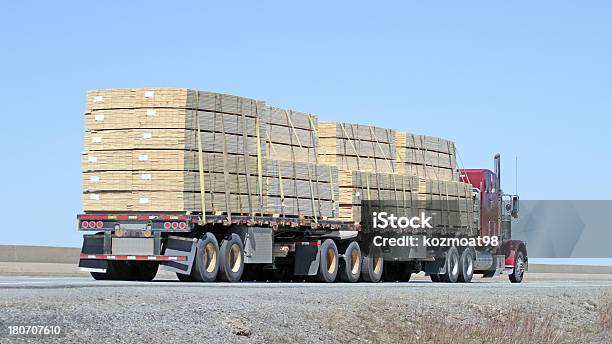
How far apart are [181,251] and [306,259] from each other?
217 inches

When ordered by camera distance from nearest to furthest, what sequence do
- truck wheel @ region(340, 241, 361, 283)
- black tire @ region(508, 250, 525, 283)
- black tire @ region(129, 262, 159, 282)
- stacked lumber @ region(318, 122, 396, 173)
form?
black tire @ region(129, 262, 159, 282)
truck wheel @ region(340, 241, 361, 283)
stacked lumber @ region(318, 122, 396, 173)
black tire @ region(508, 250, 525, 283)

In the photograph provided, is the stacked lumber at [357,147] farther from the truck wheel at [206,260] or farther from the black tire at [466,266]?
the truck wheel at [206,260]

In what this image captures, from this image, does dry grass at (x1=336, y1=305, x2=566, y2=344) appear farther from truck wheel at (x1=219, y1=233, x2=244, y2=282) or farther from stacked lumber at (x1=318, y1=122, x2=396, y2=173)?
stacked lumber at (x1=318, y1=122, x2=396, y2=173)

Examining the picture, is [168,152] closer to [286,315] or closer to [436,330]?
[436,330]

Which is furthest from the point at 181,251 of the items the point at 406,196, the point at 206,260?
the point at 406,196

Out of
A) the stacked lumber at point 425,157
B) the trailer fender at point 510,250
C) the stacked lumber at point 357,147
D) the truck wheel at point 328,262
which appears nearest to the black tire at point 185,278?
the truck wheel at point 328,262

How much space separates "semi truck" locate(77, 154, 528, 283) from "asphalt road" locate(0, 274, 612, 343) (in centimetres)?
405

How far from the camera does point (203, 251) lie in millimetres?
26672

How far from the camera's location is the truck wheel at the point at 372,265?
33062 mm

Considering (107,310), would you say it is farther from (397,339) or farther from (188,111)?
(188,111)

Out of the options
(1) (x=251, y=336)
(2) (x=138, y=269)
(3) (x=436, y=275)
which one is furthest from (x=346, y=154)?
(1) (x=251, y=336)

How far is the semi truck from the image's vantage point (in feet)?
87.2

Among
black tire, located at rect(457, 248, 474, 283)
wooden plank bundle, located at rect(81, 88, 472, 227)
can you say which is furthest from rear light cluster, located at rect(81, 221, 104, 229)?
black tire, located at rect(457, 248, 474, 283)

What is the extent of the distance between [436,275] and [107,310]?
22.9 metres
